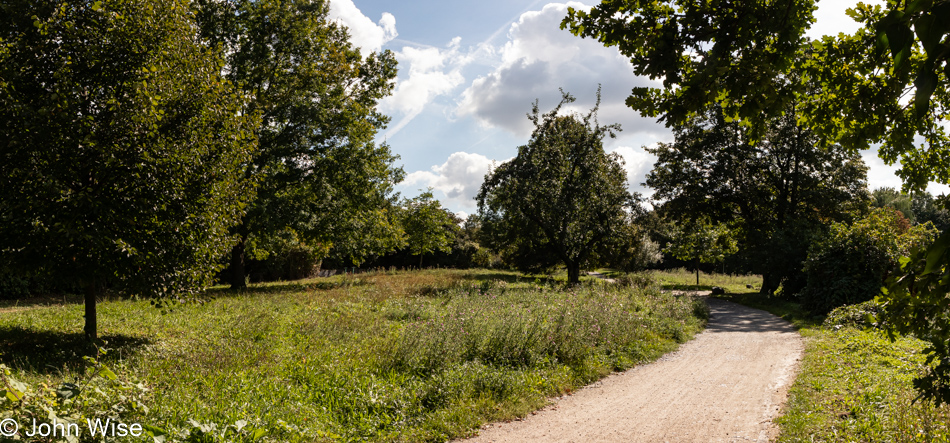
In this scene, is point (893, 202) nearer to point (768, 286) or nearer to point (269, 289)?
point (768, 286)

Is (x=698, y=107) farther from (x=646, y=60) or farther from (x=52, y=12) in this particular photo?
(x=52, y=12)

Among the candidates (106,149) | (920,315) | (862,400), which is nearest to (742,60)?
(920,315)

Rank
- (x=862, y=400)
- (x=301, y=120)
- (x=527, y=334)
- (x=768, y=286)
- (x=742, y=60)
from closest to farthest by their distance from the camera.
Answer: (x=742, y=60), (x=862, y=400), (x=527, y=334), (x=301, y=120), (x=768, y=286)

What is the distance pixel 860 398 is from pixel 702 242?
2875 centimetres

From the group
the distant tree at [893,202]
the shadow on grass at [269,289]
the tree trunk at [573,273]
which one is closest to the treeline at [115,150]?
the shadow on grass at [269,289]

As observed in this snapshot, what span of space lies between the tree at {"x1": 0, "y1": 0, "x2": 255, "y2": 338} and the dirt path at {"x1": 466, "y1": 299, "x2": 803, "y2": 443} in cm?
625

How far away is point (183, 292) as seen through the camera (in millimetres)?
8773

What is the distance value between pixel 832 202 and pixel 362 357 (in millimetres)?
25433

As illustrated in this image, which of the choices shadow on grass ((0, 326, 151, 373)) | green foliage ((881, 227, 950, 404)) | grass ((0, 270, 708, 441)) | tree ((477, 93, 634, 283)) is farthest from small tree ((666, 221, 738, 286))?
shadow on grass ((0, 326, 151, 373))

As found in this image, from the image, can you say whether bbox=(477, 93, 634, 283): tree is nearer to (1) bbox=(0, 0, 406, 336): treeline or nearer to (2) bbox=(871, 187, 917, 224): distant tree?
(1) bbox=(0, 0, 406, 336): treeline

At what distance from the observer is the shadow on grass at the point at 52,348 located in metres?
7.17

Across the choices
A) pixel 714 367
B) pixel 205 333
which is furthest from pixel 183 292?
Result: pixel 714 367

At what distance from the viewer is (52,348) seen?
8219 millimetres

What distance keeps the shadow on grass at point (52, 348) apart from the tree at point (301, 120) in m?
8.11
